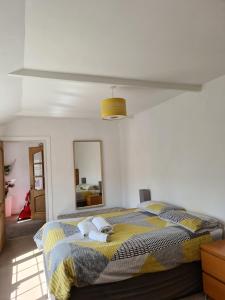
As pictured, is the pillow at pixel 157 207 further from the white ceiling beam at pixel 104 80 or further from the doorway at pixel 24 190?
the doorway at pixel 24 190

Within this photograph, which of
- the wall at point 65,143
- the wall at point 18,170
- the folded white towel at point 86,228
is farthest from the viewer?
the wall at point 18,170

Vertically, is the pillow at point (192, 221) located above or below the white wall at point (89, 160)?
below

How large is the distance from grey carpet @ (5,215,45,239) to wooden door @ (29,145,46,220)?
10.4 inches

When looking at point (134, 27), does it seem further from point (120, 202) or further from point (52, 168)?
point (120, 202)

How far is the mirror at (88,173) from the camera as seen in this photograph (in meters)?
4.91

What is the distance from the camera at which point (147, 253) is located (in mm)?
2383

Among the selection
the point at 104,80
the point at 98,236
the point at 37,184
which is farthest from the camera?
the point at 37,184

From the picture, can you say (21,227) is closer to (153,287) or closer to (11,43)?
(153,287)

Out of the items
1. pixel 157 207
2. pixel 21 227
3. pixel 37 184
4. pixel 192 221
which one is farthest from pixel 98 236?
pixel 37 184

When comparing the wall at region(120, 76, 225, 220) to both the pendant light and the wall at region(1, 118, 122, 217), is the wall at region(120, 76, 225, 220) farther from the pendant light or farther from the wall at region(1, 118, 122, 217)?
the pendant light

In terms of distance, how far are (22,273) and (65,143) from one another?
241 cm

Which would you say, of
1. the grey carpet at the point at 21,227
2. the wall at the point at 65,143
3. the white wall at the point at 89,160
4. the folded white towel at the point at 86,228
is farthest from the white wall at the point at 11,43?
the grey carpet at the point at 21,227

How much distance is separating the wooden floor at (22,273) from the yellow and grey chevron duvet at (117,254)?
56cm

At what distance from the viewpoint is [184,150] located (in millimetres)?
3523
